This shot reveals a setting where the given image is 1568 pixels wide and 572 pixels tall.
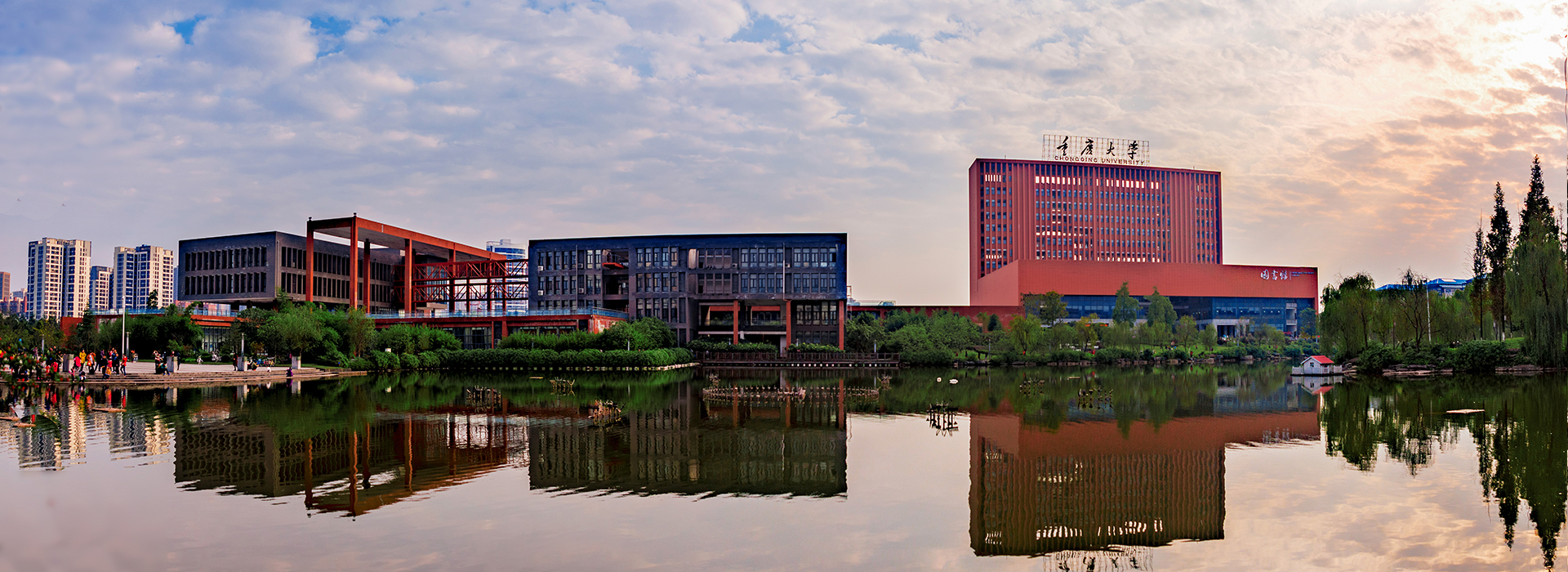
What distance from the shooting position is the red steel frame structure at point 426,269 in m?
88.2

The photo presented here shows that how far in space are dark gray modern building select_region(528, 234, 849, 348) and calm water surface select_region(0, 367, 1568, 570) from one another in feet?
176

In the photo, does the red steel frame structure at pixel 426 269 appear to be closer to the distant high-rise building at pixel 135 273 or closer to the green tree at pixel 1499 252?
the green tree at pixel 1499 252

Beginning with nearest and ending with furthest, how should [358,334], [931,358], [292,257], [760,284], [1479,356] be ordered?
[1479,356], [358,334], [931,358], [292,257], [760,284]

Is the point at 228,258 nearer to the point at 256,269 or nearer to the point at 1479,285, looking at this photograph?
the point at 256,269

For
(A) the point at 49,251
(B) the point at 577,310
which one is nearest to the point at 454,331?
(B) the point at 577,310

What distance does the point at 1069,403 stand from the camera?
39781mm

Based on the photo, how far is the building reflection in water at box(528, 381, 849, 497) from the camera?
1989 cm

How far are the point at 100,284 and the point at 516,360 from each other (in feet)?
530

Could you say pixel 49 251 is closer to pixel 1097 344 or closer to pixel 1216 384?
pixel 1097 344

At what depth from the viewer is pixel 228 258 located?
9119cm

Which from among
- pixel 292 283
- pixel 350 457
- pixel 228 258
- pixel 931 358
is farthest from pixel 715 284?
pixel 350 457

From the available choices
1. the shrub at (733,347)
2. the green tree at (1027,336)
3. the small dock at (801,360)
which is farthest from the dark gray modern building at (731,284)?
the green tree at (1027,336)

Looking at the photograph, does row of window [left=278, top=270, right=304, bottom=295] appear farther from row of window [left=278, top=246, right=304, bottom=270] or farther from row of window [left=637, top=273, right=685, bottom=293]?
row of window [left=637, top=273, right=685, bottom=293]

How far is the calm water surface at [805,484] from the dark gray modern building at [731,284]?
176 feet
